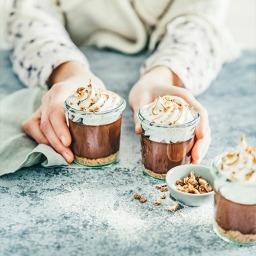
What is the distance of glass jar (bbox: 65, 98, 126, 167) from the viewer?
3.85ft

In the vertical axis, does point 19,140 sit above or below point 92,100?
below

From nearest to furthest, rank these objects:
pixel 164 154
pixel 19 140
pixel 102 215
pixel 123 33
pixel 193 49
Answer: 1. pixel 102 215
2. pixel 164 154
3. pixel 19 140
4. pixel 193 49
5. pixel 123 33

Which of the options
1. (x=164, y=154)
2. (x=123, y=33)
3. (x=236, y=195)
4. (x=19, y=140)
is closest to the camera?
(x=236, y=195)

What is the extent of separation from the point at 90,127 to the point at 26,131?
0.68 feet

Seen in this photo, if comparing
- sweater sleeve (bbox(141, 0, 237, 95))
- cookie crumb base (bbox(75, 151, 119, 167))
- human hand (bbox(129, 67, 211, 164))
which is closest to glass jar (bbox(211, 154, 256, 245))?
human hand (bbox(129, 67, 211, 164))

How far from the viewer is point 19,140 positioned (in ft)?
4.18

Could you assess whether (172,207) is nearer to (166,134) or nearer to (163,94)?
(166,134)

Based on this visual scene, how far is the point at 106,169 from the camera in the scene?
1.21 m

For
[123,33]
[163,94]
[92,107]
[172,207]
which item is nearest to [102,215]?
[172,207]

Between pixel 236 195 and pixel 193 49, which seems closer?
pixel 236 195

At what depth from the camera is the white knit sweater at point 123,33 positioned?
5.18 ft

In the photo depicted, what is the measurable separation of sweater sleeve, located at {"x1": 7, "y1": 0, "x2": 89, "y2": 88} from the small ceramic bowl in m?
0.57

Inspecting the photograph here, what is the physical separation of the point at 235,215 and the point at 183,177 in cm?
20

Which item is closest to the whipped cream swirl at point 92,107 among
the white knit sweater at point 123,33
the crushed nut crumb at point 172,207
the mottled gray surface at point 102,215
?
the mottled gray surface at point 102,215
